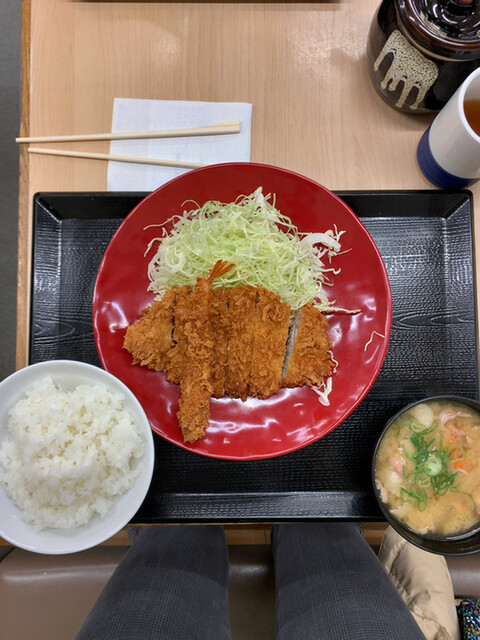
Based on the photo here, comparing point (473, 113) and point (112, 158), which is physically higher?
point (473, 113)

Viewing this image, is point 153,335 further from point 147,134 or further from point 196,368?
point 147,134

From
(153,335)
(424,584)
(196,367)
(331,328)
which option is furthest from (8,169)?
(424,584)

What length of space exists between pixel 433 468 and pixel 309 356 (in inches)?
21.4

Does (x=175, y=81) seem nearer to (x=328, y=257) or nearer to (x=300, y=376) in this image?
(x=328, y=257)

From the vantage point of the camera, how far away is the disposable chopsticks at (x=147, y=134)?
1615 millimetres

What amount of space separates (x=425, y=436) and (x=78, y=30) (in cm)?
189

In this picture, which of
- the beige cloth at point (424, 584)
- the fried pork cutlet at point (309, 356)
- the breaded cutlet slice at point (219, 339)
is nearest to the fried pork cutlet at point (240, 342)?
the breaded cutlet slice at point (219, 339)

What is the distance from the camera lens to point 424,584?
189cm

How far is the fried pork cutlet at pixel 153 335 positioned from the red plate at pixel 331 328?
0.06 m

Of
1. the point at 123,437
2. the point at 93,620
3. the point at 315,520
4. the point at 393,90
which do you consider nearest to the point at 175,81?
the point at 393,90

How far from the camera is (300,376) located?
57.3 inches

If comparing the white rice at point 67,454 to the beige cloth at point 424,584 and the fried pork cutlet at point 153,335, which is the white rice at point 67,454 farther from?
the beige cloth at point 424,584

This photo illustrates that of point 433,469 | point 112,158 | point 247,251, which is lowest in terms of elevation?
point 433,469

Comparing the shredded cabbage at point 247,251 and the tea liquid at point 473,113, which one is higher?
the tea liquid at point 473,113
